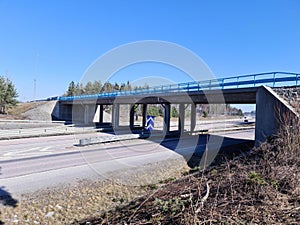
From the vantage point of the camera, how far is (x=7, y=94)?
157ft

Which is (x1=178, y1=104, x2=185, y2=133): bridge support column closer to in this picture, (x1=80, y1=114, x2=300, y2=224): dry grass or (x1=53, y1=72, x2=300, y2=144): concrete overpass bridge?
(x1=53, y1=72, x2=300, y2=144): concrete overpass bridge

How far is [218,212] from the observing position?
11.3ft

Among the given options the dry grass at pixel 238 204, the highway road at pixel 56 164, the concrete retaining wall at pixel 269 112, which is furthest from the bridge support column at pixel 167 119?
the dry grass at pixel 238 204

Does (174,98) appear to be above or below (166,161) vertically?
above

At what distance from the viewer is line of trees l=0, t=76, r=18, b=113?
155 feet

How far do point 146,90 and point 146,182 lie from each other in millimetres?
22184

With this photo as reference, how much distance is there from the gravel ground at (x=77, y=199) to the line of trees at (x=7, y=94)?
48085 millimetres

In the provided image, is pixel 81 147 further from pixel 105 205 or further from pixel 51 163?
pixel 105 205

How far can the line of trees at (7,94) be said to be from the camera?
1861 inches

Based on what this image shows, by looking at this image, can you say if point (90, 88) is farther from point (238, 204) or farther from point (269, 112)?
point (238, 204)

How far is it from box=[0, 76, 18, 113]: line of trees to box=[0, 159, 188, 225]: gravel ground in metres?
48.1

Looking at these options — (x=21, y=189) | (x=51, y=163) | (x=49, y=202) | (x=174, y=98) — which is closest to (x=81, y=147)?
(x=51, y=163)

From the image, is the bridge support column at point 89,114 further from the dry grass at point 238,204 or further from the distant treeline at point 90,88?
the dry grass at point 238,204

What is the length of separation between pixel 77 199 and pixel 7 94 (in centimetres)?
5026
